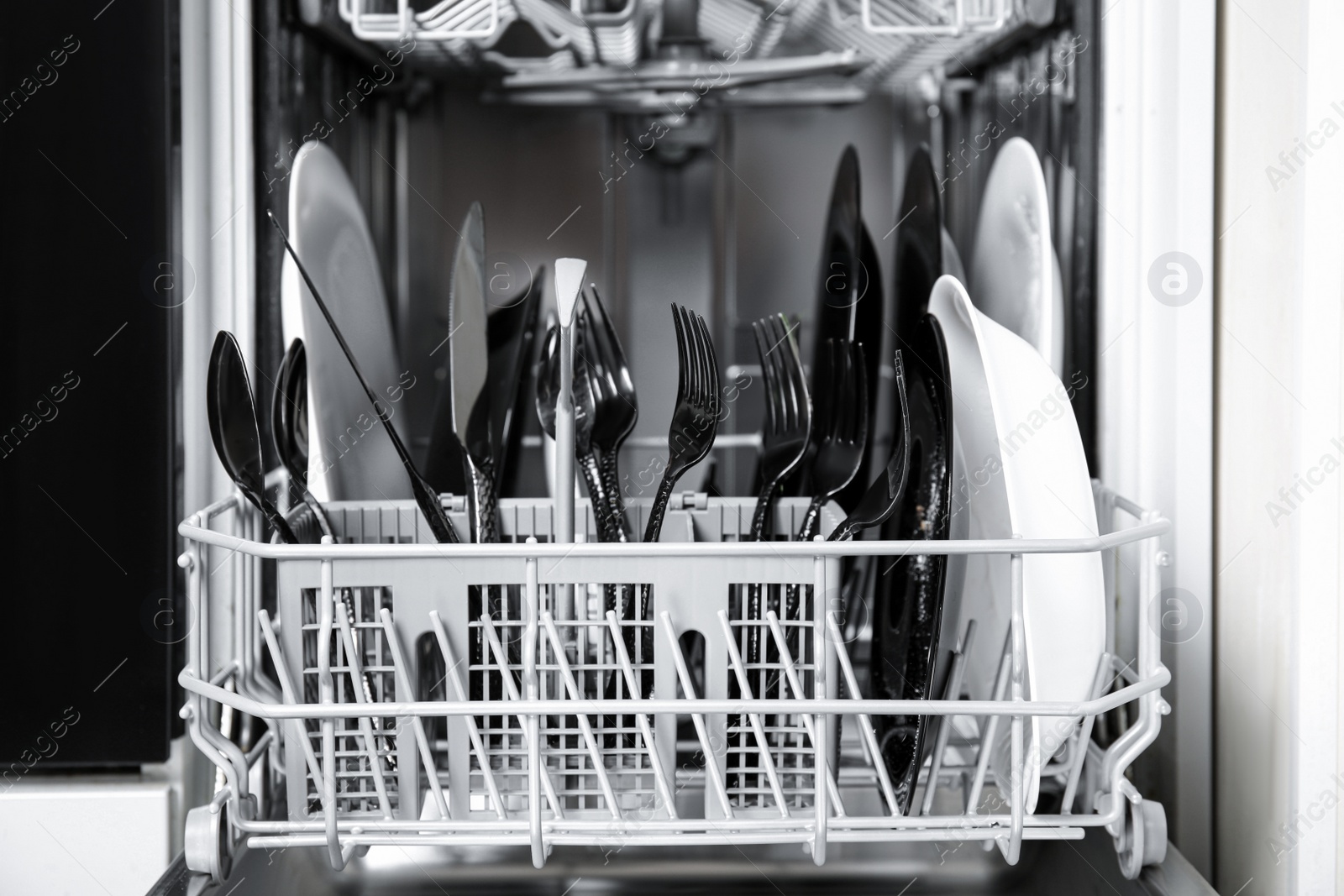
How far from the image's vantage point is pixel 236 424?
1.65 feet

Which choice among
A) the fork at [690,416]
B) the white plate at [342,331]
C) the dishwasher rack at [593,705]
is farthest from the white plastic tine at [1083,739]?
the white plate at [342,331]

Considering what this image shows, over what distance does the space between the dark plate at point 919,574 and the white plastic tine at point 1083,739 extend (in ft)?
0.25

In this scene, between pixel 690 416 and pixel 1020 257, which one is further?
pixel 1020 257

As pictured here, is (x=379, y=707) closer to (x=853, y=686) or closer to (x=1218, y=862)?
(x=853, y=686)

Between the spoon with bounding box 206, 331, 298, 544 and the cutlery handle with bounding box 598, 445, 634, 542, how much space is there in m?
0.17

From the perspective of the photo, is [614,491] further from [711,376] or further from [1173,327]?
[1173,327]

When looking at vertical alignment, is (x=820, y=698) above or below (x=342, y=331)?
below

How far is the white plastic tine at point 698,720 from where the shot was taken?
46 centimetres

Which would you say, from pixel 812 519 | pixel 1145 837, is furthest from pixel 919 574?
pixel 1145 837

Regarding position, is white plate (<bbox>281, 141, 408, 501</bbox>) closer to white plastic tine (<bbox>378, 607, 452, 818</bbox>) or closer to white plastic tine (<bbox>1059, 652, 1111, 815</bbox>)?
white plastic tine (<bbox>378, 607, 452, 818</bbox>)

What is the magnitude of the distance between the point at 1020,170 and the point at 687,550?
36 cm

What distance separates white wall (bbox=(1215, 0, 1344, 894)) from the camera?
0.48 meters

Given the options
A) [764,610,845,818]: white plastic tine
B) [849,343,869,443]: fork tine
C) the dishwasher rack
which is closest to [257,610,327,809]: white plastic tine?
the dishwasher rack

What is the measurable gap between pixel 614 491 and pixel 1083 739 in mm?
279
